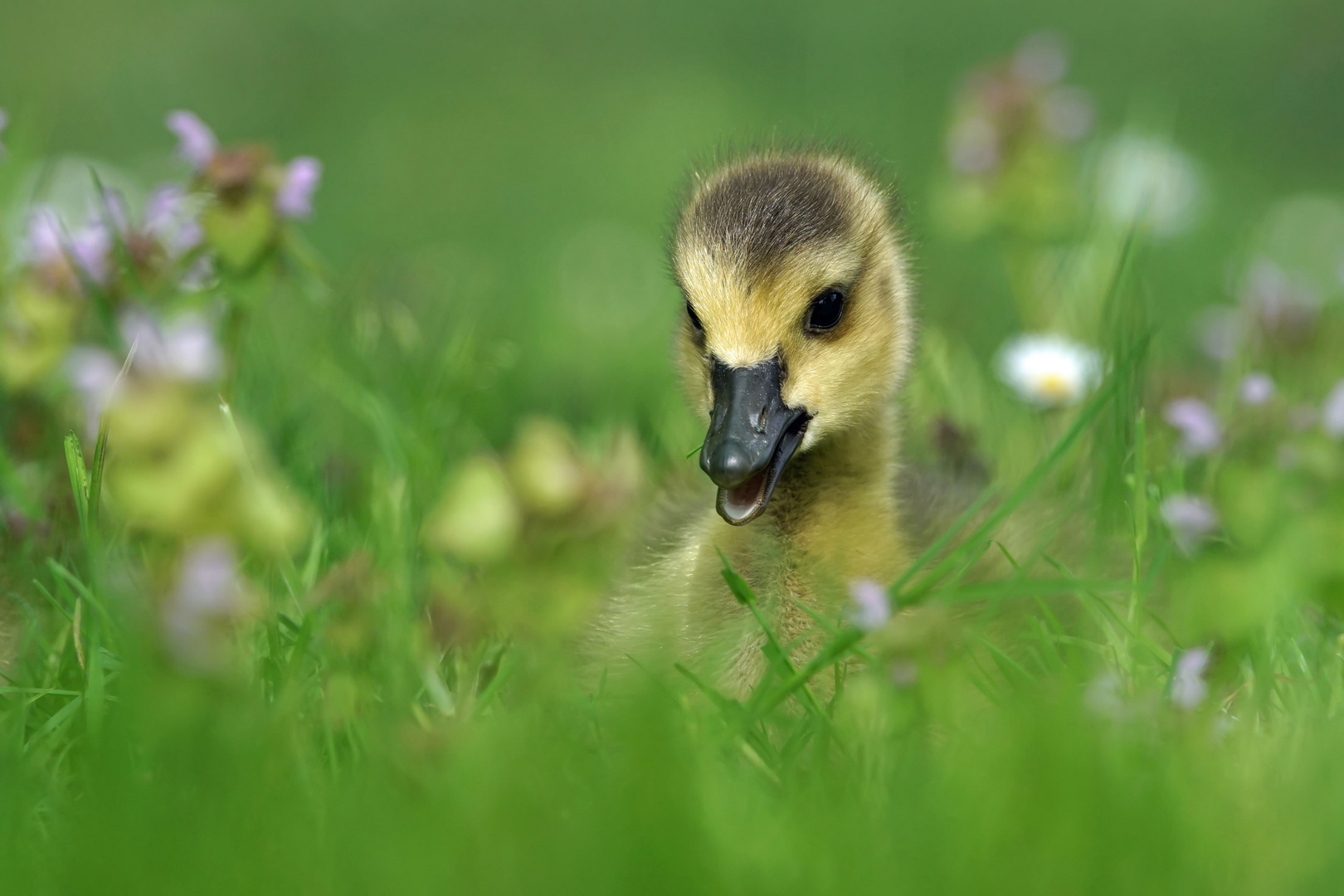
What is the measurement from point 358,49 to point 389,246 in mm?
3337

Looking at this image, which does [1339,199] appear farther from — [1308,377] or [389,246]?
[389,246]

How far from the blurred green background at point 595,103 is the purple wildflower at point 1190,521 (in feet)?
7.10

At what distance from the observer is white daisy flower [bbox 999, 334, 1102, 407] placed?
3320 mm

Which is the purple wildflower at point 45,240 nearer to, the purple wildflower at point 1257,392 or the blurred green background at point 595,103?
the blurred green background at point 595,103

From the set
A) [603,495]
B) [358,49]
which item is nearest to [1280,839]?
[603,495]

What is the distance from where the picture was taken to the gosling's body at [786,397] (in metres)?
2.42

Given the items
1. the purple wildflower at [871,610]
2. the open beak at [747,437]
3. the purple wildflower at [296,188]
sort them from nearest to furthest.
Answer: the purple wildflower at [871,610], the open beak at [747,437], the purple wildflower at [296,188]

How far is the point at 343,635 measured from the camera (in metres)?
1.85

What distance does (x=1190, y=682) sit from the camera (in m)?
1.87

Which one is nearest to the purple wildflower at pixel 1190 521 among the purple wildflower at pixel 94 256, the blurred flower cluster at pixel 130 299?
the blurred flower cluster at pixel 130 299

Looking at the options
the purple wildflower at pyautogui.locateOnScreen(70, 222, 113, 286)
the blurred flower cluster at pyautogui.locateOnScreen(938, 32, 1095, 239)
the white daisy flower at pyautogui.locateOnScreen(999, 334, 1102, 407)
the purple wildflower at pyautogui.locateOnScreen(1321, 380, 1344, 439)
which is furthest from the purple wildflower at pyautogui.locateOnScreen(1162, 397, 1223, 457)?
the purple wildflower at pyautogui.locateOnScreen(70, 222, 113, 286)

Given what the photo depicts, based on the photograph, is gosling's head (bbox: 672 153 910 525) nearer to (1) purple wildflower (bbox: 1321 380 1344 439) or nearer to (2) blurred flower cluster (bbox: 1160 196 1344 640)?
(2) blurred flower cluster (bbox: 1160 196 1344 640)

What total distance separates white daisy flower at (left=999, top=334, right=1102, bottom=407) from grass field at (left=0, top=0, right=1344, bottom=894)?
1 centimetres

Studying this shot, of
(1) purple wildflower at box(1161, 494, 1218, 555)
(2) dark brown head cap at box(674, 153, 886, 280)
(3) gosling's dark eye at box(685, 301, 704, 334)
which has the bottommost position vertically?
(3) gosling's dark eye at box(685, 301, 704, 334)
